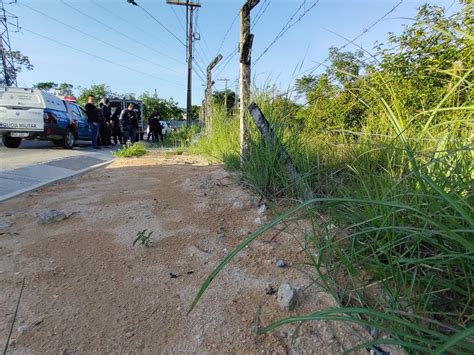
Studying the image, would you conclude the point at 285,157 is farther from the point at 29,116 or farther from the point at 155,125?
the point at 155,125

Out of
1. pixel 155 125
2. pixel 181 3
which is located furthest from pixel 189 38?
pixel 155 125

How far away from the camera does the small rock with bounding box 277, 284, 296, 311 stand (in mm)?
1303

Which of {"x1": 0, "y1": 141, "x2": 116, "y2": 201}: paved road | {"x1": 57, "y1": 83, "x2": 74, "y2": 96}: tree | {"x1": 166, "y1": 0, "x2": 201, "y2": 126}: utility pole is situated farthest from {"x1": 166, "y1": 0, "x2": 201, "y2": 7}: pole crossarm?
{"x1": 0, "y1": 141, "x2": 116, "y2": 201}: paved road

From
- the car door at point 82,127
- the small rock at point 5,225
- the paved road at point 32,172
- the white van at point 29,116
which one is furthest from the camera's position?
the car door at point 82,127

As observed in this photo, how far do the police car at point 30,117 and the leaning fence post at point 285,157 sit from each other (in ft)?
24.8

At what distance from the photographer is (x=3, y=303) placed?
1.37 m

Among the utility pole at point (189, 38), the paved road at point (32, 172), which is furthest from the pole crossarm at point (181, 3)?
the paved road at point (32, 172)

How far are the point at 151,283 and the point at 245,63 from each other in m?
2.64

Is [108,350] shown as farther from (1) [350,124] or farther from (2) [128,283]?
(1) [350,124]

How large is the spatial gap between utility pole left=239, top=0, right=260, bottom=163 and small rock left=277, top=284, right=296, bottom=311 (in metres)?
1.98

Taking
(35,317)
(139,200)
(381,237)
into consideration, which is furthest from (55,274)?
(381,237)

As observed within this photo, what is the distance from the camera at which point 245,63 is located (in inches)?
133

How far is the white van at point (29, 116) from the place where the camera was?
791 centimetres

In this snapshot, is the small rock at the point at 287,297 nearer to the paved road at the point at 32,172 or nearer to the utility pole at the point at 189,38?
the paved road at the point at 32,172
